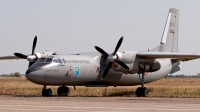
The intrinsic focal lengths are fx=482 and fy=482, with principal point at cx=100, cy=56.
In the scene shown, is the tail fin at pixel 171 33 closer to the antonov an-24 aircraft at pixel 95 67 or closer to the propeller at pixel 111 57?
the antonov an-24 aircraft at pixel 95 67

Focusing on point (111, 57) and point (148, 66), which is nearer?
point (111, 57)

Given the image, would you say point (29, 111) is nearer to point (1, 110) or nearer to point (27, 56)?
point (1, 110)

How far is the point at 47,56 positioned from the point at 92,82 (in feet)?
14.2

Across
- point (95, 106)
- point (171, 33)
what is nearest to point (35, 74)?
point (95, 106)

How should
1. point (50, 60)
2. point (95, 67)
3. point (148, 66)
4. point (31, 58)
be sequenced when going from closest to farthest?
point (50, 60)
point (31, 58)
point (95, 67)
point (148, 66)

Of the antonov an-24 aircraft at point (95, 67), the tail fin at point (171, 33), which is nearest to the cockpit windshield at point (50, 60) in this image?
the antonov an-24 aircraft at point (95, 67)

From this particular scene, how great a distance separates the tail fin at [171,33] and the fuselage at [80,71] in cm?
257

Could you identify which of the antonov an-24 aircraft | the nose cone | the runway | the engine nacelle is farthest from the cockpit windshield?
the runway

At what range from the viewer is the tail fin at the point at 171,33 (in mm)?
40781

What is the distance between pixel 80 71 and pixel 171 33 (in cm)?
1126

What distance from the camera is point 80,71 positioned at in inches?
1332

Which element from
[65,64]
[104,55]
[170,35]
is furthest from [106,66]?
[170,35]

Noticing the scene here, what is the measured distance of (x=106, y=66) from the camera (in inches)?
1393

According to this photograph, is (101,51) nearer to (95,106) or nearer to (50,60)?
(50,60)
